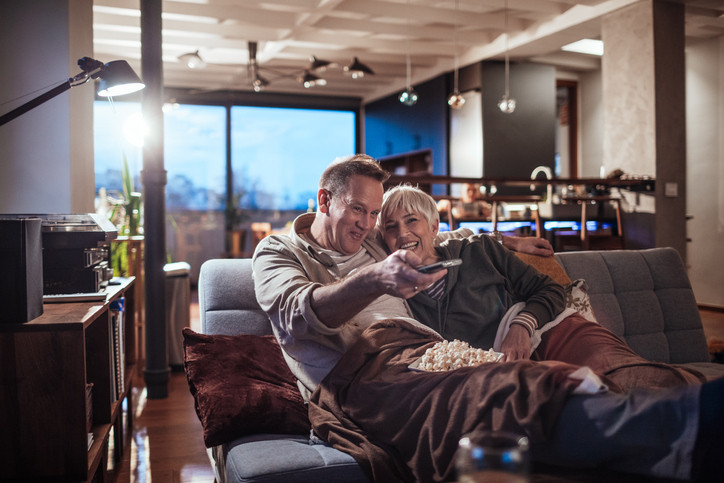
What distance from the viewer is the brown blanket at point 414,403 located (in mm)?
1271

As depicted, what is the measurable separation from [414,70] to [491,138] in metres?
1.90

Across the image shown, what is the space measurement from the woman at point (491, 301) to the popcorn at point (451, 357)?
0.90 feet

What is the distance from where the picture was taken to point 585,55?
26.9ft

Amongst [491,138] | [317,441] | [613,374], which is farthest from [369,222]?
[491,138]

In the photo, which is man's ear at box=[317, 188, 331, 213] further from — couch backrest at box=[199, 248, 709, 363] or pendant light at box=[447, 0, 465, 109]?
pendant light at box=[447, 0, 465, 109]

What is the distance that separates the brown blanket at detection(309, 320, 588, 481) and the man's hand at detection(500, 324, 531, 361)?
0.23 meters

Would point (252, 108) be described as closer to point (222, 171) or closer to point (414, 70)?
point (222, 171)

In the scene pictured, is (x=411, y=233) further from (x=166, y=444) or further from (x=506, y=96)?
(x=506, y=96)

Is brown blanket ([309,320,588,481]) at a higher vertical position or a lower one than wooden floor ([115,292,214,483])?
higher

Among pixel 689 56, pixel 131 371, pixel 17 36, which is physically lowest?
pixel 131 371

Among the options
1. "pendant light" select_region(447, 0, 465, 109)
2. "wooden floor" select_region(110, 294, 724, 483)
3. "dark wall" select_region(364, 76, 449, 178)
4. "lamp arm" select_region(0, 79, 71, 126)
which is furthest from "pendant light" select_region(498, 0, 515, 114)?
"lamp arm" select_region(0, 79, 71, 126)

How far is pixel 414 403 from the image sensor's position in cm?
148

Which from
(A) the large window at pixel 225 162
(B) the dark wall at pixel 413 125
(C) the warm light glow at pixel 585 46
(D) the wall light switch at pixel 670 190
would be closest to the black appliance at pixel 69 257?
(D) the wall light switch at pixel 670 190

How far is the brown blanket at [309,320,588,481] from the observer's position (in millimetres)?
1271
